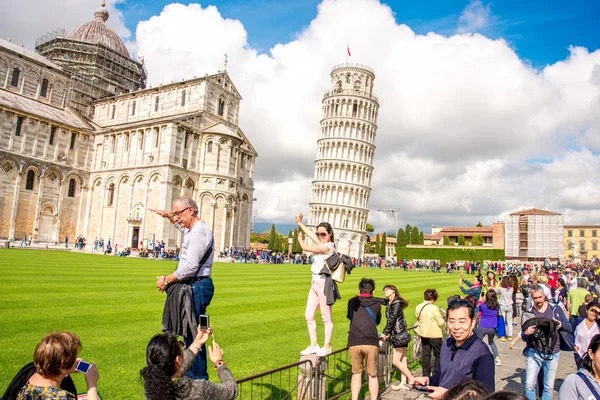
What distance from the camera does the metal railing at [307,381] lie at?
5625 millimetres

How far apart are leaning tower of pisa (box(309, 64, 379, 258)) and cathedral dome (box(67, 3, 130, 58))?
3660 centimetres

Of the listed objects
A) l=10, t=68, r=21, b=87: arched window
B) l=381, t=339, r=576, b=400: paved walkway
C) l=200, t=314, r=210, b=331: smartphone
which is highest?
l=10, t=68, r=21, b=87: arched window

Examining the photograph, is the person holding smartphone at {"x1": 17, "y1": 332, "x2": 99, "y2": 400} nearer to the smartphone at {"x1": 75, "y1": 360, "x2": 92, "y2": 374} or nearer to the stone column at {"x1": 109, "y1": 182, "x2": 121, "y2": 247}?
the smartphone at {"x1": 75, "y1": 360, "x2": 92, "y2": 374}

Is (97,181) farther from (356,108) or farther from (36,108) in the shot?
(356,108)

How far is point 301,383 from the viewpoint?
5.73 meters

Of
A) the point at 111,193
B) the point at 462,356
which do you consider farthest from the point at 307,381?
the point at 111,193

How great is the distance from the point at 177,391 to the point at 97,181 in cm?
5181

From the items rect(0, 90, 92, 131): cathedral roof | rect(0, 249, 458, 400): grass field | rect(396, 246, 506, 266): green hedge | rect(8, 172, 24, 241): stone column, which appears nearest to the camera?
rect(0, 249, 458, 400): grass field

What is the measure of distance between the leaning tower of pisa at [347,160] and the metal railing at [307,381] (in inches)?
2657

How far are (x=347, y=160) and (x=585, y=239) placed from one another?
84.6m

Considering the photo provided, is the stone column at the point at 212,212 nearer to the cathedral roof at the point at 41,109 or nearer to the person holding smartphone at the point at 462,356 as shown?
the cathedral roof at the point at 41,109

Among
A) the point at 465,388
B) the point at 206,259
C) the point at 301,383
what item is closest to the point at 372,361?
the point at 301,383

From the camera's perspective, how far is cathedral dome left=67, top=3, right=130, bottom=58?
57.8 metres

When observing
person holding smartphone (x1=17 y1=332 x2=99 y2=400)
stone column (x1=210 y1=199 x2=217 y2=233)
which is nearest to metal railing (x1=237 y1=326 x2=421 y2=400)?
person holding smartphone (x1=17 y1=332 x2=99 y2=400)
